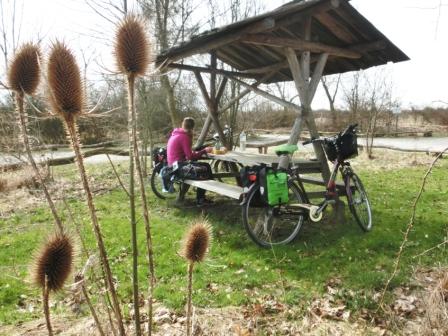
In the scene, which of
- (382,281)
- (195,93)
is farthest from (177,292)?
(195,93)

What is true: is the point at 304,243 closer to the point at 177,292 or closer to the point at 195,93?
the point at 177,292

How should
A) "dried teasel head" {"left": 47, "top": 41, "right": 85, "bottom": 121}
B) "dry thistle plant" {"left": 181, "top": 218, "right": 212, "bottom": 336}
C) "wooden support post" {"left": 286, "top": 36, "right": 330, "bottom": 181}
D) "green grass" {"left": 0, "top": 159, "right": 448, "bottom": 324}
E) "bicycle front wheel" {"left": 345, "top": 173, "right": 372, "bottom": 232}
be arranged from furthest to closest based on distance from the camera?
"wooden support post" {"left": 286, "top": 36, "right": 330, "bottom": 181} < "bicycle front wheel" {"left": 345, "top": 173, "right": 372, "bottom": 232} < "green grass" {"left": 0, "top": 159, "right": 448, "bottom": 324} < "dry thistle plant" {"left": 181, "top": 218, "right": 212, "bottom": 336} < "dried teasel head" {"left": 47, "top": 41, "right": 85, "bottom": 121}

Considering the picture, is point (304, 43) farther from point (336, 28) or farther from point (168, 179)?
point (168, 179)

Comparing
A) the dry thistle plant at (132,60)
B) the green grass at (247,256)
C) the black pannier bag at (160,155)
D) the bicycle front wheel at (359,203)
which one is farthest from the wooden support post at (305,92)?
the dry thistle plant at (132,60)

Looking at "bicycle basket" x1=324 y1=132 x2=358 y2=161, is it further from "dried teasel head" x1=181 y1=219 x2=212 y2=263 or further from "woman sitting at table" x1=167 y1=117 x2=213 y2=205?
"dried teasel head" x1=181 y1=219 x2=212 y2=263

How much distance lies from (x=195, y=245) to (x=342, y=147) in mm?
4101

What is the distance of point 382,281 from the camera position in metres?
3.88

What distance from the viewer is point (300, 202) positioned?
213 inches

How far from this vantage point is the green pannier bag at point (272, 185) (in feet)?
15.6

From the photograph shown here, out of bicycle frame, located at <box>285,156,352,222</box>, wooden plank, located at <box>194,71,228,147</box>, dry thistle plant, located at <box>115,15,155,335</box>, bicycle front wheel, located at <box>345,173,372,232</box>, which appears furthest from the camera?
wooden plank, located at <box>194,71,228,147</box>

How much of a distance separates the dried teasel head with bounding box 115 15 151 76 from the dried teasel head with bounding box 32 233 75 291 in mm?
629

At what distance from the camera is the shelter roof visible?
17.0ft

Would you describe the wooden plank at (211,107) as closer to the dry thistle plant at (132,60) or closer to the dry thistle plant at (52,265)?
the dry thistle plant at (132,60)

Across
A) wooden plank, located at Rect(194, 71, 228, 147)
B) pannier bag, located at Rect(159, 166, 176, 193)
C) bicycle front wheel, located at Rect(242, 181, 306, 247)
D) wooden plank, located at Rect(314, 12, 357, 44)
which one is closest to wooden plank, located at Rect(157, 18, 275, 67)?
wooden plank, located at Rect(314, 12, 357, 44)
